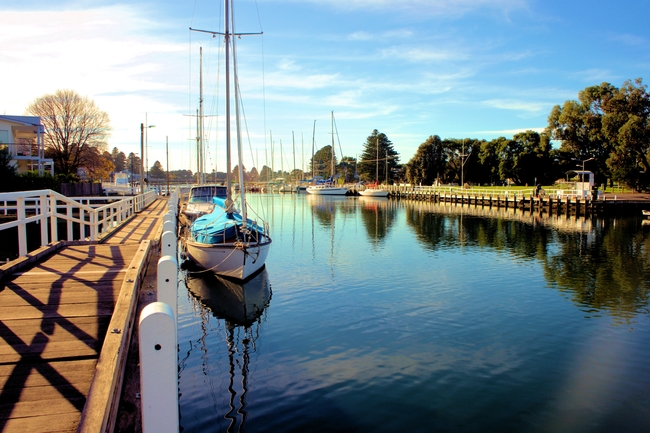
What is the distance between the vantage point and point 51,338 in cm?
540

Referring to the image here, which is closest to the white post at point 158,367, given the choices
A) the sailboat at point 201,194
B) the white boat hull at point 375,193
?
the sailboat at point 201,194

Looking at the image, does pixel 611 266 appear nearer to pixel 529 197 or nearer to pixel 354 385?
pixel 354 385

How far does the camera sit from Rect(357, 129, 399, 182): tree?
436 ft

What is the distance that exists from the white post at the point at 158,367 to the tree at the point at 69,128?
71.9 m

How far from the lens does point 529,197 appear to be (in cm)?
6381

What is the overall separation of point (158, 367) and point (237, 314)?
39.4ft

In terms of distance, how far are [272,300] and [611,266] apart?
57.2ft

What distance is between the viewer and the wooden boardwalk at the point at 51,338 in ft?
13.0

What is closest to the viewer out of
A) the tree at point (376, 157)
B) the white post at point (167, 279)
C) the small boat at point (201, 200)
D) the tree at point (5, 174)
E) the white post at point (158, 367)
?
the white post at point (158, 367)

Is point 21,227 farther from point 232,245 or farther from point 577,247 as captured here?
point 577,247

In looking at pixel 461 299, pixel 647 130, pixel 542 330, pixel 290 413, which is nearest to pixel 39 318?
pixel 290 413

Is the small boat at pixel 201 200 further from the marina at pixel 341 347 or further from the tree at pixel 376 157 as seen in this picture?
the tree at pixel 376 157

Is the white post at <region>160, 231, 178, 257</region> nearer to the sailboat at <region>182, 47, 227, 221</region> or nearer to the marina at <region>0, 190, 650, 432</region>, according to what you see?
the marina at <region>0, 190, 650, 432</region>

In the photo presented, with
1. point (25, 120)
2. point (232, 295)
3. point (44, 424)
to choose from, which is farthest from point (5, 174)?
point (44, 424)
